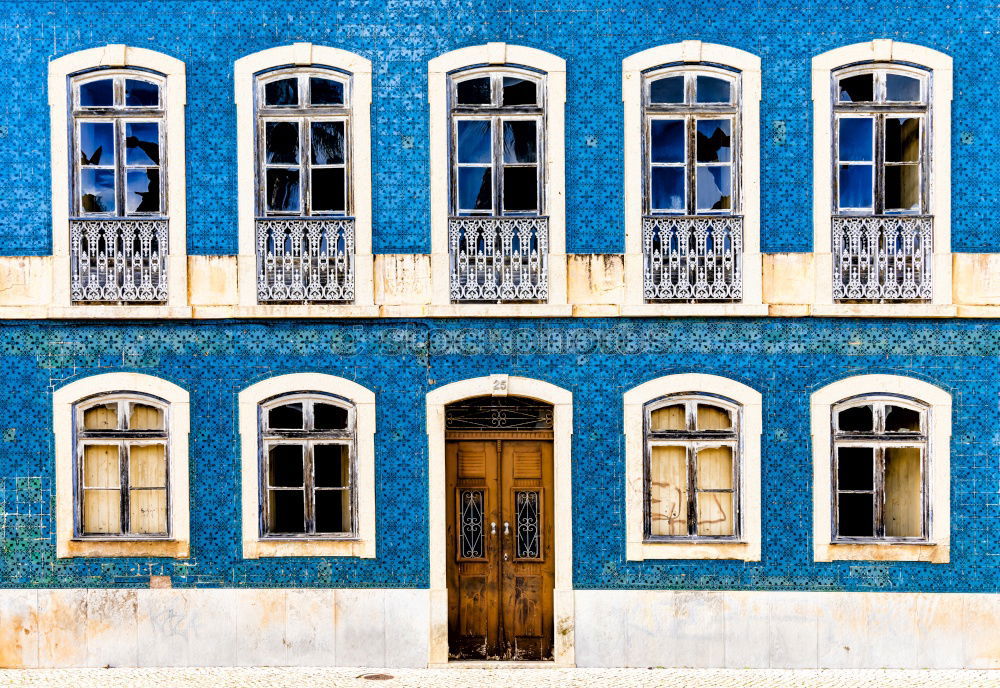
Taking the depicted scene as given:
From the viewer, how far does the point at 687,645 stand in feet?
29.6

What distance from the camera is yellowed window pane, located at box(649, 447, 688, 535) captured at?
920 cm

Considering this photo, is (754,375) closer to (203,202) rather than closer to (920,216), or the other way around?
(920,216)

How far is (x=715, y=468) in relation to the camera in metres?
9.22

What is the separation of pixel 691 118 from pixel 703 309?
1.95 metres

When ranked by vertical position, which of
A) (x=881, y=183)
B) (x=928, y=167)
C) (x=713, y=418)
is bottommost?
(x=713, y=418)

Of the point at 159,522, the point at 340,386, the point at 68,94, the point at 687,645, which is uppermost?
the point at 68,94

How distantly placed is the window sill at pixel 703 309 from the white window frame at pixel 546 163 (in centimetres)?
81

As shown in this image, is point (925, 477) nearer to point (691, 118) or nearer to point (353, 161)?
point (691, 118)

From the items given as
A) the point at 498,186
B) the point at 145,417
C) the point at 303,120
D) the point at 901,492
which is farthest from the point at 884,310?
the point at 145,417

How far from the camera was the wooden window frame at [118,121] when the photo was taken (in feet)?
30.0

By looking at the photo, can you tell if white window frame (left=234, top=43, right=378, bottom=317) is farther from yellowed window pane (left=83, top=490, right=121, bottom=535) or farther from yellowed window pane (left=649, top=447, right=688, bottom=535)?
yellowed window pane (left=649, top=447, right=688, bottom=535)

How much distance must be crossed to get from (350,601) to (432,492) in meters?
1.38

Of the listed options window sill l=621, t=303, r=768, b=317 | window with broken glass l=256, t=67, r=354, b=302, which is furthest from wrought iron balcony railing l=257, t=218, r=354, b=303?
window sill l=621, t=303, r=768, b=317

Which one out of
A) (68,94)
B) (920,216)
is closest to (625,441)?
(920,216)
